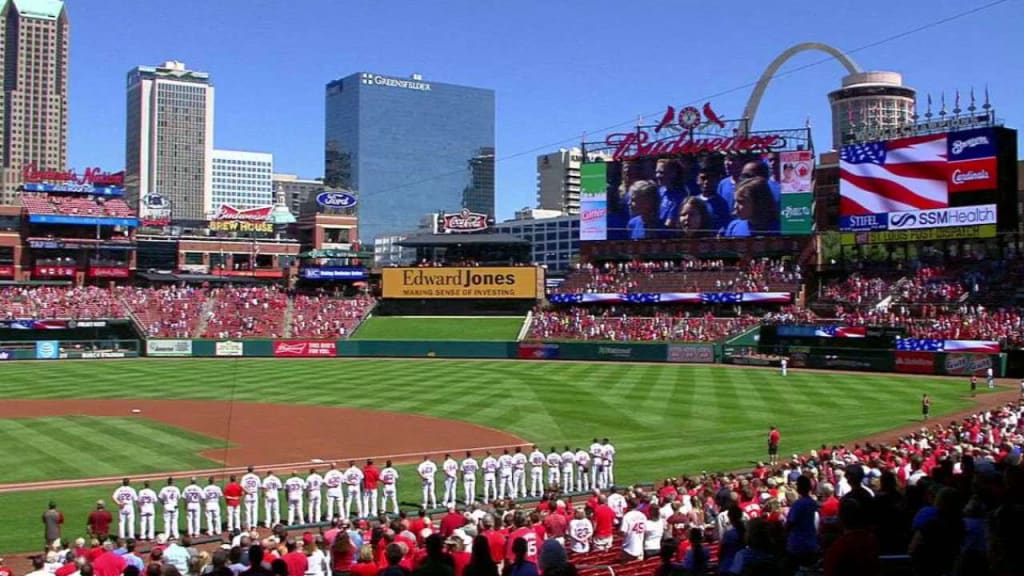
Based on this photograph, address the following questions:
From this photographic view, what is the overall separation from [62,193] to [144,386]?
51125mm

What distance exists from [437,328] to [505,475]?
52.8 meters

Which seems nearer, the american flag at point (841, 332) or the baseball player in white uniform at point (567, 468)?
the baseball player in white uniform at point (567, 468)

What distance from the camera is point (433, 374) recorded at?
54.2 meters

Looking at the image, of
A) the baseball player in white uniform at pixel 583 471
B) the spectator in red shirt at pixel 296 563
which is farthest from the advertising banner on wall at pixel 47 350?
the spectator in red shirt at pixel 296 563

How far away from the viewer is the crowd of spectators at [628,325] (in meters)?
65.0

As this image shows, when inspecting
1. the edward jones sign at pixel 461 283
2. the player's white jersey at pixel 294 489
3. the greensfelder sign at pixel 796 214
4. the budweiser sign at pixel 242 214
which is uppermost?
the budweiser sign at pixel 242 214

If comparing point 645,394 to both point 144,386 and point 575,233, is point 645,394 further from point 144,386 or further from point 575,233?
point 575,233

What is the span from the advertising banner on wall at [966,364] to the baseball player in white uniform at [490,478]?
36584 millimetres

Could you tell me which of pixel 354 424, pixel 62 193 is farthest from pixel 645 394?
pixel 62 193

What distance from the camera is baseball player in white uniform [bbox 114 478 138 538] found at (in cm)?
1853

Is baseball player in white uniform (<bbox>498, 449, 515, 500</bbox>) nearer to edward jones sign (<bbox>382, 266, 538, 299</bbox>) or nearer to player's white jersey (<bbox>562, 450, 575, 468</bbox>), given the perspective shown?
player's white jersey (<bbox>562, 450, 575, 468</bbox>)

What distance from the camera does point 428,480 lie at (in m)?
21.4

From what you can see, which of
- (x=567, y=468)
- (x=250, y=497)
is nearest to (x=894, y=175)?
(x=567, y=468)

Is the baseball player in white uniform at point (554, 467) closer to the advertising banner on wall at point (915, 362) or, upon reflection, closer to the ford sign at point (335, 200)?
the advertising banner on wall at point (915, 362)
